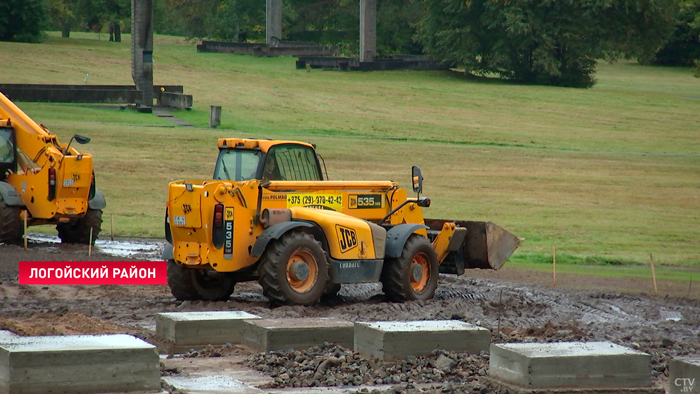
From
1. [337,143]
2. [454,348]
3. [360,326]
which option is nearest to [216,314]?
[360,326]

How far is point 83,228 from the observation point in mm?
21188

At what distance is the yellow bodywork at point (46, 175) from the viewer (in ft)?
66.1

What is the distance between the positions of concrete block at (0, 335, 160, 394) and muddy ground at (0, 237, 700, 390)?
2456mm

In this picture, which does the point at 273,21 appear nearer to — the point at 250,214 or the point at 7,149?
the point at 7,149

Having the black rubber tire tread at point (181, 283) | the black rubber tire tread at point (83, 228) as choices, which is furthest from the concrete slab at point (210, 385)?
the black rubber tire tread at point (83, 228)

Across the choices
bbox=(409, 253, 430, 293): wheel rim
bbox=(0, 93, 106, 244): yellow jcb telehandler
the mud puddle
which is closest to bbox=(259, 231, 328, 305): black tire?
bbox=(409, 253, 430, 293): wheel rim

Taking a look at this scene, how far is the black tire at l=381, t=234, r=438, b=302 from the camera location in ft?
48.9

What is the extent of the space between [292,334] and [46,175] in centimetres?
1145

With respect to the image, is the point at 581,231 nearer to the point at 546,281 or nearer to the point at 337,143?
the point at 546,281

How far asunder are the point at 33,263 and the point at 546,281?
29.5 ft

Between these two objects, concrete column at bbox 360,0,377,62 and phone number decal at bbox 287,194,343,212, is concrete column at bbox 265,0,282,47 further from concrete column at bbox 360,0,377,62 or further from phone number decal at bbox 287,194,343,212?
phone number decal at bbox 287,194,343,212

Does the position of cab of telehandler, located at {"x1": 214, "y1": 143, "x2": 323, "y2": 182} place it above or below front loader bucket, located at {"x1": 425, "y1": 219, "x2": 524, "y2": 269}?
above

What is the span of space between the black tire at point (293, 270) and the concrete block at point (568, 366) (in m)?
5.24

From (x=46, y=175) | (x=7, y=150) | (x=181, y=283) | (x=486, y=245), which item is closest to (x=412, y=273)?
(x=486, y=245)
